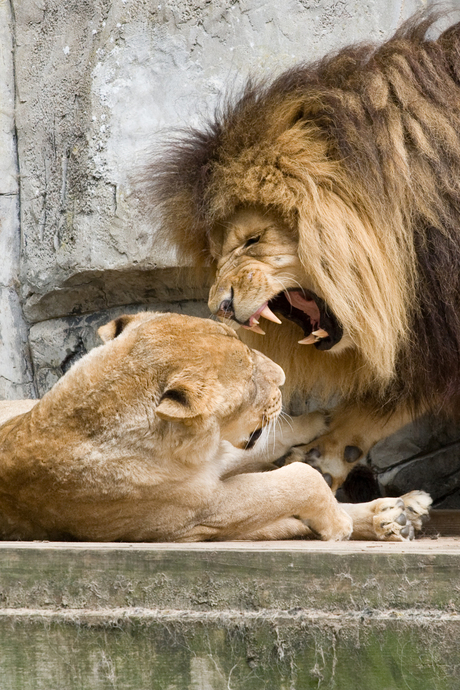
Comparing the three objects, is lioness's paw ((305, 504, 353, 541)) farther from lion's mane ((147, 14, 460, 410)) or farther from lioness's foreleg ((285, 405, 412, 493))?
lioness's foreleg ((285, 405, 412, 493))

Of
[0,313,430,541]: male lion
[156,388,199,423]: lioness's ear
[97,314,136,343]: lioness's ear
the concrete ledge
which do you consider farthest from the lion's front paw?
the concrete ledge

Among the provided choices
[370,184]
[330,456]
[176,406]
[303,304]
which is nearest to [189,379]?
[176,406]

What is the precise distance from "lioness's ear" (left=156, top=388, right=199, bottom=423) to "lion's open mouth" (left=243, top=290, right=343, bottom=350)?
678mm

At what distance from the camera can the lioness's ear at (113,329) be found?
2406mm

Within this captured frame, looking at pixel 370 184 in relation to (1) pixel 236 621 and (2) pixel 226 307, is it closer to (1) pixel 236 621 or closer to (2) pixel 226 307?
(2) pixel 226 307

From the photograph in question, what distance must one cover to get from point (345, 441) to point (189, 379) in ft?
3.87

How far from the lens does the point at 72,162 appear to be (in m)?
3.80


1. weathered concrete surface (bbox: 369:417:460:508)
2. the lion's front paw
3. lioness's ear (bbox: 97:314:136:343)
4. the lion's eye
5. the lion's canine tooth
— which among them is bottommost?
weathered concrete surface (bbox: 369:417:460:508)

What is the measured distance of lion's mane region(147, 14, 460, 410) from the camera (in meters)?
2.62

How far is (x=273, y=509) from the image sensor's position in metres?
2.26

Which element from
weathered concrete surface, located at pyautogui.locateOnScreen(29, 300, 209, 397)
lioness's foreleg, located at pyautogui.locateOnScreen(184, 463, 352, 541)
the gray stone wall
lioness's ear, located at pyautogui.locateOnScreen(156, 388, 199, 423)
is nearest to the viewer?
lioness's ear, located at pyautogui.locateOnScreen(156, 388, 199, 423)

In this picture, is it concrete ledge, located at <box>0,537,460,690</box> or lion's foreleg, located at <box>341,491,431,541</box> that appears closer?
concrete ledge, located at <box>0,537,460,690</box>

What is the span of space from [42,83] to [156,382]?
7.81ft

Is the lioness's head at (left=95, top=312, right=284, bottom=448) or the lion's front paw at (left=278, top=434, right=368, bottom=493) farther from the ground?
the lioness's head at (left=95, top=312, right=284, bottom=448)
